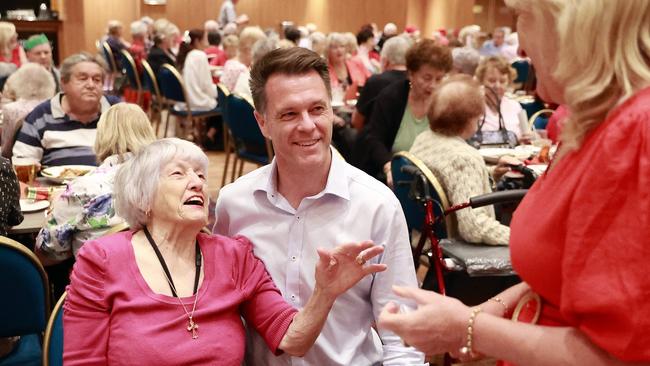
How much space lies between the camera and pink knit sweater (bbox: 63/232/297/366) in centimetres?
167

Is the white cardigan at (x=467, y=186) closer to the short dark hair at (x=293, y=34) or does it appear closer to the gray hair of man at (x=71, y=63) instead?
the gray hair of man at (x=71, y=63)

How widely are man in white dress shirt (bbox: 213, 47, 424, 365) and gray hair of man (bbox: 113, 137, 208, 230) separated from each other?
0.19 meters

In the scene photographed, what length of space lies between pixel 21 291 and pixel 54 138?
6.54 ft

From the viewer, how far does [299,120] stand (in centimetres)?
187

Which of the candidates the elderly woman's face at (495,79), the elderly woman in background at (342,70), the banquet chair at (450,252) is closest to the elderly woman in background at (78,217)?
the banquet chair at (450,252)

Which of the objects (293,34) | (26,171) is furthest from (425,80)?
(293,34)

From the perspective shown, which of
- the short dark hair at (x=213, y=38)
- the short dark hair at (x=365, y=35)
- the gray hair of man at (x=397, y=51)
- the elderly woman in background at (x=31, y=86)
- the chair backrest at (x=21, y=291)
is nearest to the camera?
the chair backrest at (x=21, y=291)

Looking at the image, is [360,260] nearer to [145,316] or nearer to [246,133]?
[145,316]

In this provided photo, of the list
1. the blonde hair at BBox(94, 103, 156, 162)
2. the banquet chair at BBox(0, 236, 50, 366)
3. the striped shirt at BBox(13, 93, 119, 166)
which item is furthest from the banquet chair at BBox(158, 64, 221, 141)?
the banquet chair at BBox(0, 236, 50, 366)

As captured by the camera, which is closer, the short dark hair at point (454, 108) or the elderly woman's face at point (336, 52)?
the short dark hair at point (454, 108)

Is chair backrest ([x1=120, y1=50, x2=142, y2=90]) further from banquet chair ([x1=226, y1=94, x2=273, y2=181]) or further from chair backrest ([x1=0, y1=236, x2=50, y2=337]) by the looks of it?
chair backrest ([x1=0, y1=236, x2=50, y2=337])

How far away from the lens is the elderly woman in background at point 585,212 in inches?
35.1

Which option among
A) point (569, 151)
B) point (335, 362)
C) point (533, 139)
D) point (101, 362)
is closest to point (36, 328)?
point (101, 362)

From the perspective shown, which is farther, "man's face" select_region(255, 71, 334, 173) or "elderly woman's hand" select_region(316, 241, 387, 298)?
"man's face" select_region(255, 71, 334, 173)
